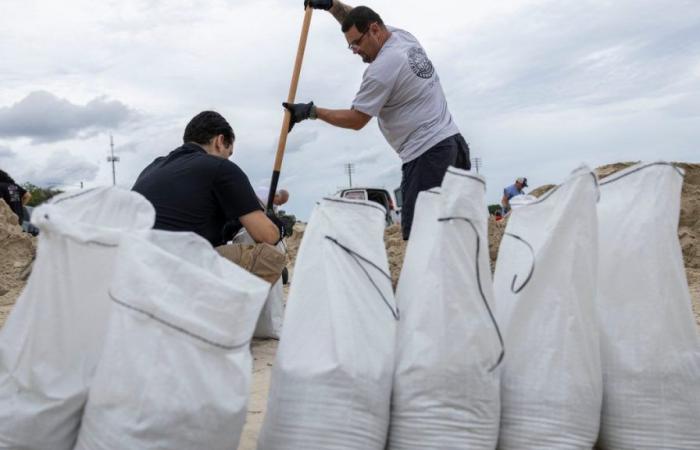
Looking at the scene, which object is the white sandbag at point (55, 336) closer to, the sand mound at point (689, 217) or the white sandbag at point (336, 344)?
the white sandbag at point (336, 344)

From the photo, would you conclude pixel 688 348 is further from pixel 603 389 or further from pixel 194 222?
pixel 194 222

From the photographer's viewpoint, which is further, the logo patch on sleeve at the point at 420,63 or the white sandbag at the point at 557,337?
the logo patch on sleeve at the point at 420,63

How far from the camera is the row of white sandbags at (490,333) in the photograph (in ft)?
6.01

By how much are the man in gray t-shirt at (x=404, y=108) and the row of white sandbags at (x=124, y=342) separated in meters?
1.73

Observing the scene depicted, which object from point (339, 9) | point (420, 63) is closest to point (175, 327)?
point (420, 63)

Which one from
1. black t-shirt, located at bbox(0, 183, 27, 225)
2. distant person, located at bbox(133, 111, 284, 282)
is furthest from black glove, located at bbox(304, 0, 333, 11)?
black t-shirt, located at bbox(0, 183, 27, 225)

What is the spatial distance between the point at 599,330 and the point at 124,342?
1.31 m

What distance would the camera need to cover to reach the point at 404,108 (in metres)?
3.49

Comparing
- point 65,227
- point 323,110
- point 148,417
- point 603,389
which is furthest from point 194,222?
point 603,389

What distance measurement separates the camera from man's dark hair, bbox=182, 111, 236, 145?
10.9 ft

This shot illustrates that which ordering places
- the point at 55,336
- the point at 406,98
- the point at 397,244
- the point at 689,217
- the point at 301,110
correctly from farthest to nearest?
the point at 397,244, the point at 689,217, the point at 301,110, the point at 406,98, the point at 55,336

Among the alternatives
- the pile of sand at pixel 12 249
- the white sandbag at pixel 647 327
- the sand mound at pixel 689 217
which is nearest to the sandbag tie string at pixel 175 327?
the white sandbag at pixel 647 327

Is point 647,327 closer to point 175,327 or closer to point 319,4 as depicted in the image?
Result: point 175,327

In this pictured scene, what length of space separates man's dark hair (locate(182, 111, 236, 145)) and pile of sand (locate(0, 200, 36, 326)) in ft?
16.9
